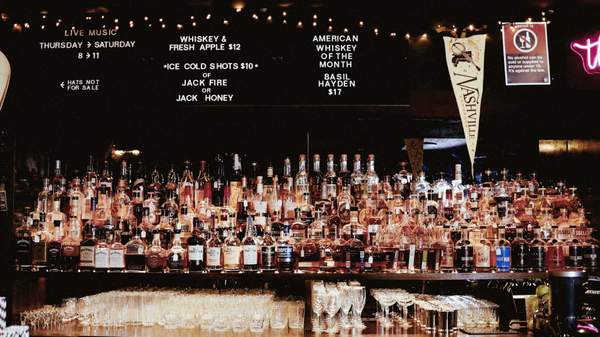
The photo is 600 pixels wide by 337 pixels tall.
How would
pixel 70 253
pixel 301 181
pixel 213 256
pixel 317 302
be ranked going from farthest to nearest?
pixel 301 181, pixel 70 253, pixel 213 256, pixel 317 302

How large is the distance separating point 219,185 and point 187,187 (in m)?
0.21

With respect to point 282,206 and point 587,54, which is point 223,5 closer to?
point 282,206

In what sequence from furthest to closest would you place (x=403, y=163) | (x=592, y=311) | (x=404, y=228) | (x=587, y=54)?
(x=403, y=163) → (x=404, y=228) → (x=587, y=54) → (x=592, y=311)

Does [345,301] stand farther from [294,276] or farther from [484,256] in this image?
[484,256]

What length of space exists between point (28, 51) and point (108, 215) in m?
1.06

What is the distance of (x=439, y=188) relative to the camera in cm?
388

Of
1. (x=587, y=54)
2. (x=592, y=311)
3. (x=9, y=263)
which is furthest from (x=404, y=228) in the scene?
(x=9, y=263)

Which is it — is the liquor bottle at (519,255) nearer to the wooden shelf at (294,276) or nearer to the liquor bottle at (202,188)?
the wooden shelf at (294,276)

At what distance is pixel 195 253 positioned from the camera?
11.2 feet

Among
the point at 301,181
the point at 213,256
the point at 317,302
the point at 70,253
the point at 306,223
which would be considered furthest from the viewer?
the point at 301,181

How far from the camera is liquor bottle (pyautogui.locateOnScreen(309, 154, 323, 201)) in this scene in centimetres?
385

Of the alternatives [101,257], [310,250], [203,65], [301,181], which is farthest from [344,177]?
[101,257]

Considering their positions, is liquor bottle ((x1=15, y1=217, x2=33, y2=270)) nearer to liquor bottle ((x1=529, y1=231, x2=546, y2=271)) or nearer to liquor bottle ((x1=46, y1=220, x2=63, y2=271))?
liquor bottle ((x1=46, y1=220, x2=63, y2=271))

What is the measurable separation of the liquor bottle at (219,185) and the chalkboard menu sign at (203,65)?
0.75m
